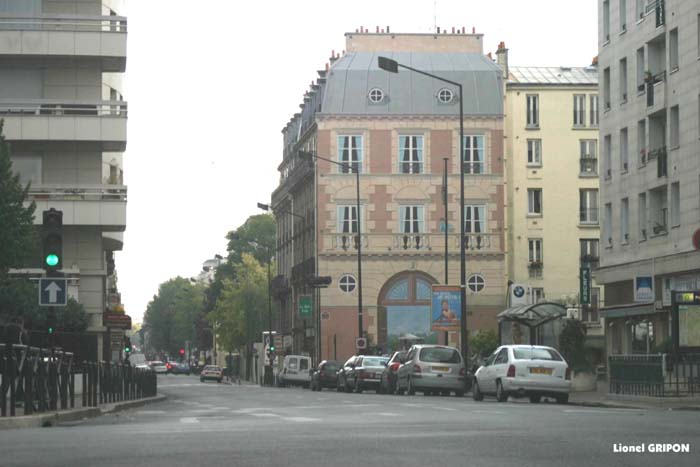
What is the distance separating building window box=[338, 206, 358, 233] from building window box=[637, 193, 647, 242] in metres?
39.8

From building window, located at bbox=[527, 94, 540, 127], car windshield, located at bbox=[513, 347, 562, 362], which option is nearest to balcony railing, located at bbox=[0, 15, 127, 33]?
car windshield, located at bbox=[513, 347, 562, 362]

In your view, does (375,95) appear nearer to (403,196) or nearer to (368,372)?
(403,196)

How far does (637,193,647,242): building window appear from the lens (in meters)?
54.1

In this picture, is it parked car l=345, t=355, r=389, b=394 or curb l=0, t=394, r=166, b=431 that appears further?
parked car l=345, t=355, r=389, b=394

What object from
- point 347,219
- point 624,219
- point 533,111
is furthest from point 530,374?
point 533,111

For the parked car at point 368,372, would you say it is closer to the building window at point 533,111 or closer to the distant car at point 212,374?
the building window at point 533,111

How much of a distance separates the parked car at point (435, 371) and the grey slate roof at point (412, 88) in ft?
158

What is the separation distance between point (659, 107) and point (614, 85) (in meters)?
5.91

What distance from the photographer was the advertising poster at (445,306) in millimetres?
55906

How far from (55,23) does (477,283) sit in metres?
43.4

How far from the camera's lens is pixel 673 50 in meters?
51.0

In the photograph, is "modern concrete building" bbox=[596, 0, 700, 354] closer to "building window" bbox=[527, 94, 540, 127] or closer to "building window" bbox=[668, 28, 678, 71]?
"building window" bbox=[668, 28, 678, 71]

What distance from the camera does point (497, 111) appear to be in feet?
305

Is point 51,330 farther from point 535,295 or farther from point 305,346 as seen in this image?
point 305,346
